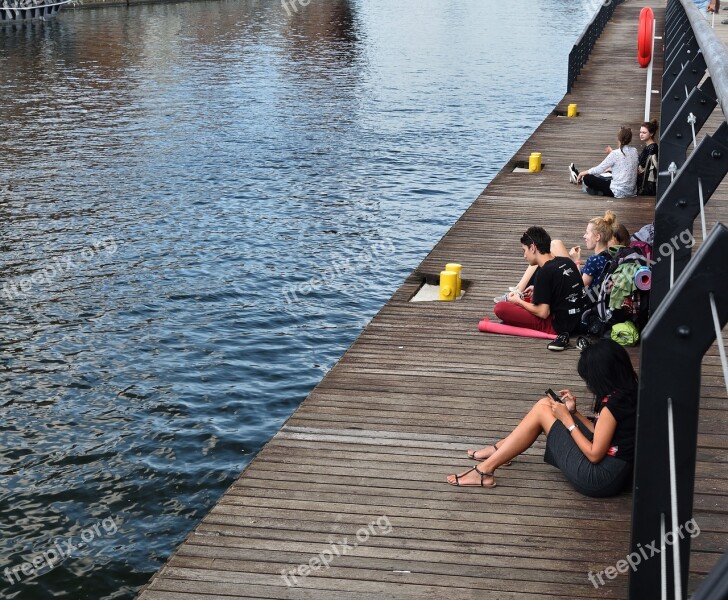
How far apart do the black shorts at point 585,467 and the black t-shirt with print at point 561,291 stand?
9.78 feet

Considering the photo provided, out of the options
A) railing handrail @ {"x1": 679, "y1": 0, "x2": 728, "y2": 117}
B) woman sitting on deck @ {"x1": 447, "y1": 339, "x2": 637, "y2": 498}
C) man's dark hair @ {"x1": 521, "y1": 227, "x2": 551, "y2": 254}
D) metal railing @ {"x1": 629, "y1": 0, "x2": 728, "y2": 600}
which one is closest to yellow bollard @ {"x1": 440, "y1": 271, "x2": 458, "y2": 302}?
man's dark hair @ {"x1": 521, "y1": 227, "x2": 551, "y2": 254}

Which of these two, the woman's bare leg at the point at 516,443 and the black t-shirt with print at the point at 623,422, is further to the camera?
the woman's bare leg at the point at 516,443

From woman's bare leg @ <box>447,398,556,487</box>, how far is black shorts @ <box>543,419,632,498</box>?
99 millimetres

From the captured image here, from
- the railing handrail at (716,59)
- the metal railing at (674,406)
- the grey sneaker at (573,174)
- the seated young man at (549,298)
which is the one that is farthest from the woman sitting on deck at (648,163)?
the metal railing at (674,406)

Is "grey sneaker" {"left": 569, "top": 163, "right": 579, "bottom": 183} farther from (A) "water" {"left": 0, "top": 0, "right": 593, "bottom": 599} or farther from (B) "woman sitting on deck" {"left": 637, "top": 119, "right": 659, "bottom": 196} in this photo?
(A) "water" {"left": 0, "top": 0, "right": 593, "bottom": 599}

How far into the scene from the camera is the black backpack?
31.5 ft

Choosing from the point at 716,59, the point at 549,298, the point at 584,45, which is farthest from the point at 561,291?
the point at 584,45

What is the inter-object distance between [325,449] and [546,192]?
11.0 m

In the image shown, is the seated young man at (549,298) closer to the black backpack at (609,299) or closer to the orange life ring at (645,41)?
the black backpack at (609,299)

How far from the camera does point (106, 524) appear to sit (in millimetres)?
9461

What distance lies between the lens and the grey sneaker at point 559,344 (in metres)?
10.0

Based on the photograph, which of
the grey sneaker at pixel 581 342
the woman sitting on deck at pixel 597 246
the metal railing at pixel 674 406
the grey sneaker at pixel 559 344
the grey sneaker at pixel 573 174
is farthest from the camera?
the grey sneaker at pixel 573 174

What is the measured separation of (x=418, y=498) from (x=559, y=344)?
3.43m

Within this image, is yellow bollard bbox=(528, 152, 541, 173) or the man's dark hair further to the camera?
yellow bollard bbox=(528, 152, 541, 173)
